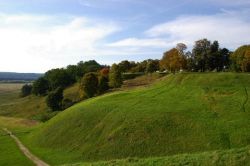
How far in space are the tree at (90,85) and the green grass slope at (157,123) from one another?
30631 mm

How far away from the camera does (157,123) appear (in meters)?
54.9

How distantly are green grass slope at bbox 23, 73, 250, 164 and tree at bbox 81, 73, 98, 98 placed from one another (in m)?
30.6

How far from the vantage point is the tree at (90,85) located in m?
103

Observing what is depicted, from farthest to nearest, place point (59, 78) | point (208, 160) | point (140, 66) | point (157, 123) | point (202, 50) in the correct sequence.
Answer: point (59, 78)
point (140, 66)
point (202, 50)
point (157, 123)
point (208, 160)

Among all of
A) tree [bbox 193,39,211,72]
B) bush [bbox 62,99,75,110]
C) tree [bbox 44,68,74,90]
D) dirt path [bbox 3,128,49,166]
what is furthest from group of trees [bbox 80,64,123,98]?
tree [bbox 44,68,74,90]

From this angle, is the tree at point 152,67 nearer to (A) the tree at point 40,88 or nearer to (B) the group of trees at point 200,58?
(B) the group of trees at point 200,58

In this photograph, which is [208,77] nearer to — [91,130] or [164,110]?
[164,110]

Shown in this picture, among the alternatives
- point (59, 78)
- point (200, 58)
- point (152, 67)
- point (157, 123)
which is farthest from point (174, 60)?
point (59, 78)

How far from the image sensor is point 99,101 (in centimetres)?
7119

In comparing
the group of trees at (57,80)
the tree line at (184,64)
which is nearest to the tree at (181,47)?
the tree line at (184,64)

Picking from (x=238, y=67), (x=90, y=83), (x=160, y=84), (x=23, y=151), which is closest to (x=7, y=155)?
(x=23, y=151)

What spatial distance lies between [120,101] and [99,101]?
195 inches

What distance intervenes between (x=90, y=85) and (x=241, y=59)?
36796mm

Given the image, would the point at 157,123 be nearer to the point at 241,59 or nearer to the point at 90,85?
the point at 241,59
